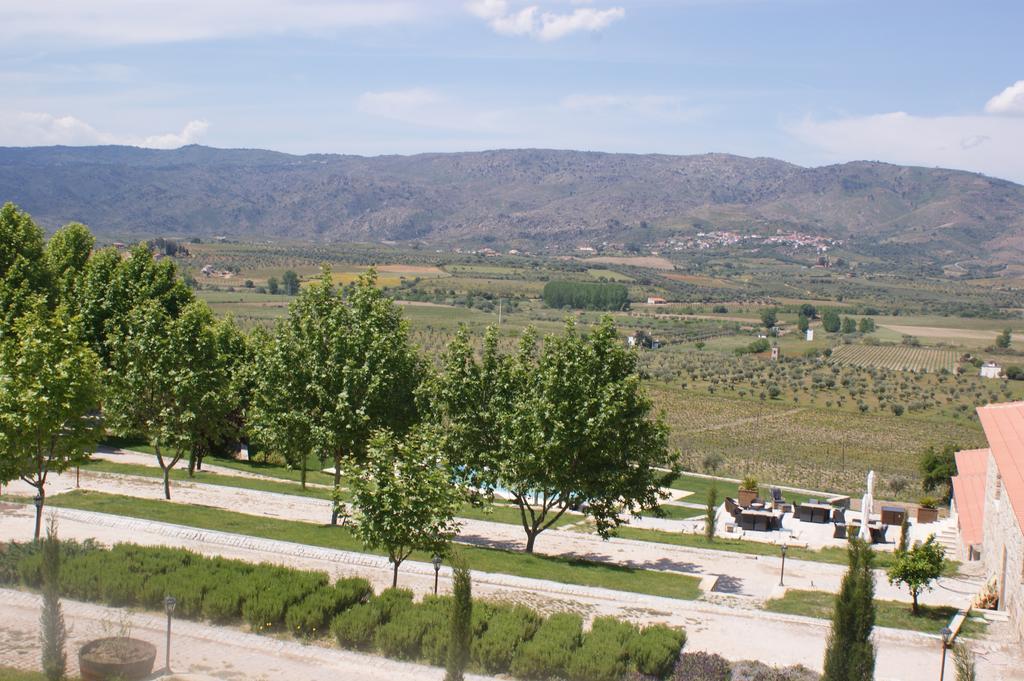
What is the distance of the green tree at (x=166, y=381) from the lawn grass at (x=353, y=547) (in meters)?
1.95

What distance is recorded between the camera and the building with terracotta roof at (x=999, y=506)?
1717cm

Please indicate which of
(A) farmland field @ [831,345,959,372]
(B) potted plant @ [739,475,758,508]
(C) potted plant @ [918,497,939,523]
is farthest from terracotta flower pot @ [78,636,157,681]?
(A) farmland field @ [831,345,959,372]

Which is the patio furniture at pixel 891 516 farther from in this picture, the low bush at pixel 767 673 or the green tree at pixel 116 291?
the green tree at pixel 116 291

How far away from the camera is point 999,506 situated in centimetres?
2059

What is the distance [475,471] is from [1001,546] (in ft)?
37.4

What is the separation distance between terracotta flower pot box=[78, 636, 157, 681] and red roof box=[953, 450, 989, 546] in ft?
67.2

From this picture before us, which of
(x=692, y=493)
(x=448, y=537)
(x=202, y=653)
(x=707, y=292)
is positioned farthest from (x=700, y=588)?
(x=707, y=292)

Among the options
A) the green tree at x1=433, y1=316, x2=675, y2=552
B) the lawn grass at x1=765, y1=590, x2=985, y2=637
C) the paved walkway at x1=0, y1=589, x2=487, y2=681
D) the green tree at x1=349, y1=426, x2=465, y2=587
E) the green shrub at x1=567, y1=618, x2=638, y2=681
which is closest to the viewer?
the paved walkway at x1=0, y1=589, x2=487, y2=681

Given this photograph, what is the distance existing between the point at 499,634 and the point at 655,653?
2225 mm

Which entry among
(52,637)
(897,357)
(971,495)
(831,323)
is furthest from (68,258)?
(831,323)

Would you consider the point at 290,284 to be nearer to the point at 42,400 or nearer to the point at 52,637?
the point at 42,400

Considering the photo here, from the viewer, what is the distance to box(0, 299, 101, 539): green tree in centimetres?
1750

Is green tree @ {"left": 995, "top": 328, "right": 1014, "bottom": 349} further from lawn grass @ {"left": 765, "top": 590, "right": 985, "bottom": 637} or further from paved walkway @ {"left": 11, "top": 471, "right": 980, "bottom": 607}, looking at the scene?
lawn grass @ {"left": 765, "top": 590, "right": 985, "bottom": 637}

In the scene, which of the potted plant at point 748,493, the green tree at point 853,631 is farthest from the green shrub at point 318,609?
the potted plant at point 748,493
